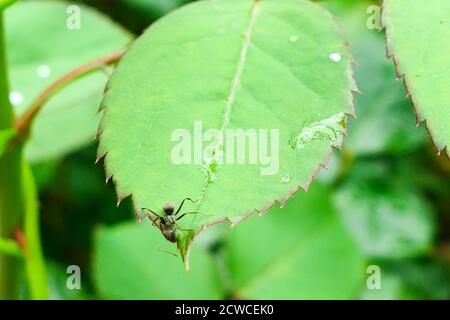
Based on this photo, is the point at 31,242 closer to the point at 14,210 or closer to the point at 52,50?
the point at 14,210

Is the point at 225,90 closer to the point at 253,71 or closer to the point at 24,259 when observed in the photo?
the point at 253,71

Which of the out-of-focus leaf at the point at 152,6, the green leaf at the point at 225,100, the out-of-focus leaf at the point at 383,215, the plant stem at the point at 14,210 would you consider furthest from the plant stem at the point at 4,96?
the out-of-focus leaf at the point at 152,6

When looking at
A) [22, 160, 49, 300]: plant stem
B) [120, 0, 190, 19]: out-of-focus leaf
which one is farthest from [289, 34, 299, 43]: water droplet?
[120, 0, 190, 19]: out-of-focus leaf

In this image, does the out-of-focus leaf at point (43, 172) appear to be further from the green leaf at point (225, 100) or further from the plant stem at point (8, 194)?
the green leaf at point (225, 100)

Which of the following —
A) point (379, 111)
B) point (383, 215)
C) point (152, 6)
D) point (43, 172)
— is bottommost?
point (383, 215)

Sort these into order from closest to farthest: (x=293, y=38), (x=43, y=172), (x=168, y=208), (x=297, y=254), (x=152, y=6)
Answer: (x=168, y=208), (x=293, y=38), (x=297, y=254), (x=43, y=172), (x=152, y=6)
